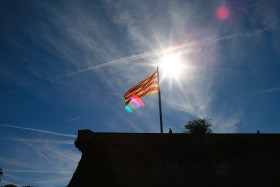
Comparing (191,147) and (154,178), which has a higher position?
(191,147)

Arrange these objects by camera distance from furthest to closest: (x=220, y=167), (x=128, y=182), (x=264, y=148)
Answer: (x=264, y=148)
(x=220, y=167)
(x=128, y=182)

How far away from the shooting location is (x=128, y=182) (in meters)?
7.88

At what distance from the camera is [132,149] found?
9.14m

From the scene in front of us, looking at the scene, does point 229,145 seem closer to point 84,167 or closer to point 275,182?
point 275,182

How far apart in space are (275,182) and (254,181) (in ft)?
3.24

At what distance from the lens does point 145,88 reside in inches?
484

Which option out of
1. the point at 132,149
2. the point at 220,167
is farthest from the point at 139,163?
the point at 220,167

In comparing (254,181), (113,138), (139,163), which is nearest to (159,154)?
(139,163)

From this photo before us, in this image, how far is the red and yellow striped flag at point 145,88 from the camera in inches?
477

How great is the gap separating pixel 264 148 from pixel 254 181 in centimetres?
211

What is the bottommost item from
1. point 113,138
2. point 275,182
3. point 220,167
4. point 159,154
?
point 275,182

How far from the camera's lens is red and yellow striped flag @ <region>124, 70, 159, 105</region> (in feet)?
39.7

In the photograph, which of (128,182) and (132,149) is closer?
(128,182)

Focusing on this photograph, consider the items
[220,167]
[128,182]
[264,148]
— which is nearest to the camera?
[128,182]
